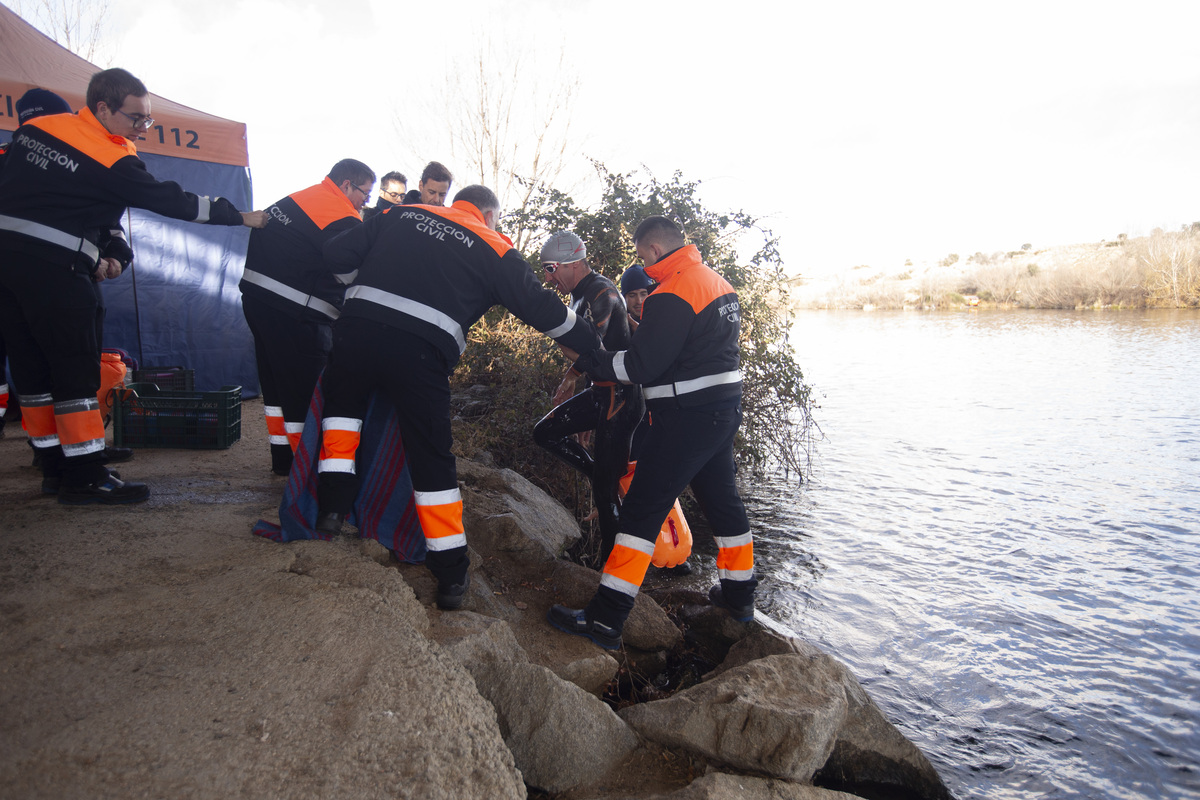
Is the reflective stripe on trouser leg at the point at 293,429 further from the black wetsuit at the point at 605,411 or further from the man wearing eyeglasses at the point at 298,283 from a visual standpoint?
the black wetsuit at the point at 605,411

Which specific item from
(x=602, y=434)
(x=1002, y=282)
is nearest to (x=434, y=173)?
(x=602, y=434)

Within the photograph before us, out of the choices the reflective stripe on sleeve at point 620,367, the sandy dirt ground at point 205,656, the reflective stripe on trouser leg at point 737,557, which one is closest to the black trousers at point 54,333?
the sandy dirt ground at point 205,656

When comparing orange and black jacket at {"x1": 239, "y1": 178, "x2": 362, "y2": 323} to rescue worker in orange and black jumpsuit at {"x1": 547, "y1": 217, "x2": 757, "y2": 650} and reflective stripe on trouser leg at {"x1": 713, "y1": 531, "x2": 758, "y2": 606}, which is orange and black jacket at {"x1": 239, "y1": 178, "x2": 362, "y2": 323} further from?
reflective stripe on trouser leg at {"x1": 713, "y1": 531, "x2": 758, "y2": 606}

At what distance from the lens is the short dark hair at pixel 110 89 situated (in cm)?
361

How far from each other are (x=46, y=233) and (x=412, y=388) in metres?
2.24

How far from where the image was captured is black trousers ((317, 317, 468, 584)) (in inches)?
123

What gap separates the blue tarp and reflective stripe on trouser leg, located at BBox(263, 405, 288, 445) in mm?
4079

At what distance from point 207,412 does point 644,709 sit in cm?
435

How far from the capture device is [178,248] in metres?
8.02

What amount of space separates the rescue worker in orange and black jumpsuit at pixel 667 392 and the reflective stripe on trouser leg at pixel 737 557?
1.64ft

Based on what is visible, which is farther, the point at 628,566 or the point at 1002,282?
the point at 1002,282

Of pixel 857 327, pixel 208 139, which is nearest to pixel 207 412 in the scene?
pixel 208 139

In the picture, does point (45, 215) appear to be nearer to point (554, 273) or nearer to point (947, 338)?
point (554, 273)

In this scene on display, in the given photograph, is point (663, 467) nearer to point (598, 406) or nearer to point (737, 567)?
point (737, 567)
